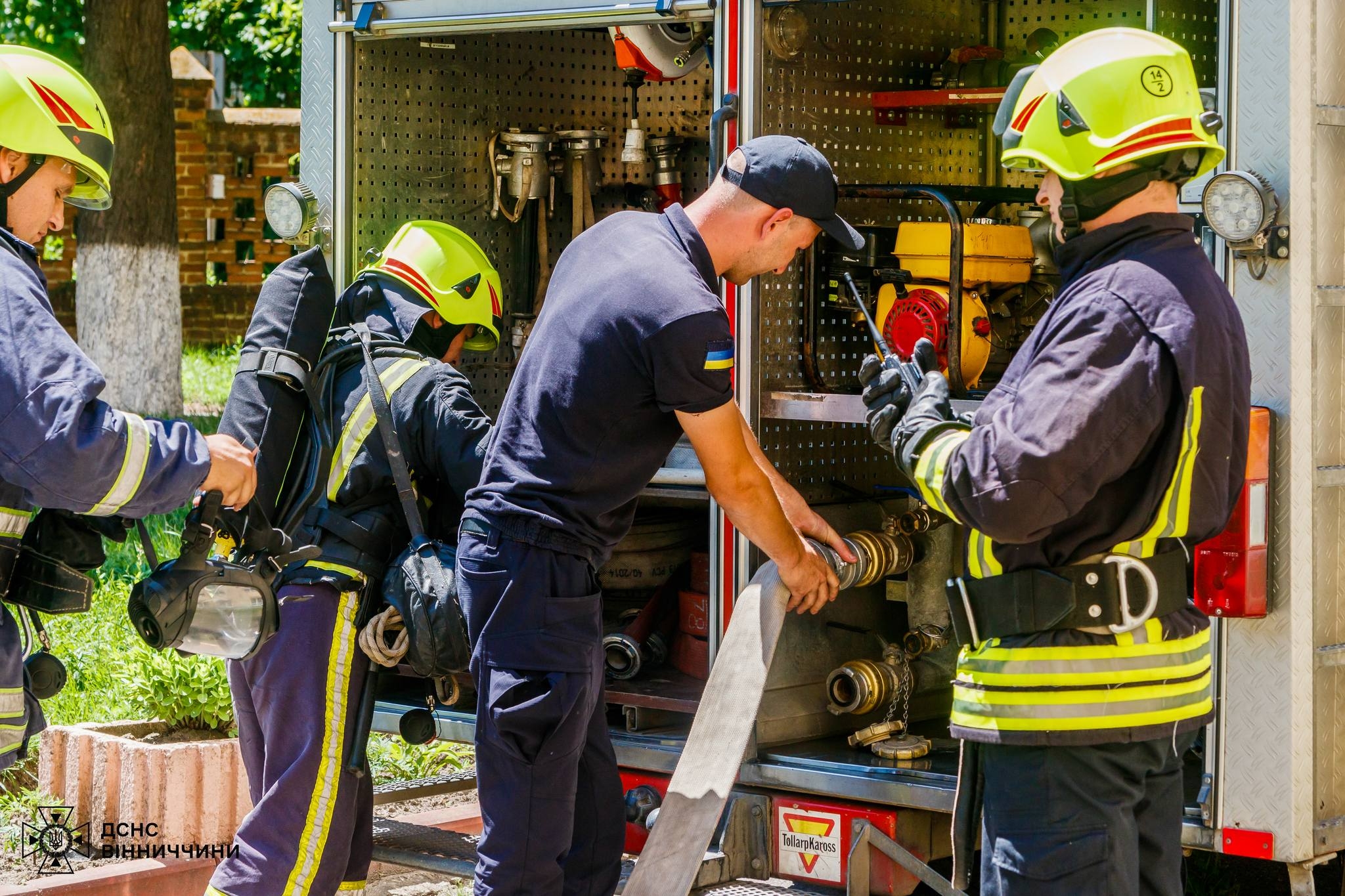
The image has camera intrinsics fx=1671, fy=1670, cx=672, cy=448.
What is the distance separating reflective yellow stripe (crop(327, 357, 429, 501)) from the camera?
13.8 ft

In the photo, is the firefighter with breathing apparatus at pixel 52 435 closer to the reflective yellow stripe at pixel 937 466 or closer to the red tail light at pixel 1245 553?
the reflective yellow stripe at pixel 937 466

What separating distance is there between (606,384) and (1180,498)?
1.24 m

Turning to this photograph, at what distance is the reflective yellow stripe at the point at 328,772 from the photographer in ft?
13.6

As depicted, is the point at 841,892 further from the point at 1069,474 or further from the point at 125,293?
the point at 125,293

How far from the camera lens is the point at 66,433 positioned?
10.4ft

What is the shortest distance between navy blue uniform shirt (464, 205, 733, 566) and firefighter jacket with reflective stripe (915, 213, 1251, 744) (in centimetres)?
64

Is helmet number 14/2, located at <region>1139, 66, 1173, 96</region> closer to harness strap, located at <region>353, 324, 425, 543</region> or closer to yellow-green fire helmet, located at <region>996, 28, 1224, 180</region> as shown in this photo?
yellow-green fire helmet, located at <region>996, 28, 1224, 180</region>

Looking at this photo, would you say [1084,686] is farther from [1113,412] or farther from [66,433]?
[66,433]

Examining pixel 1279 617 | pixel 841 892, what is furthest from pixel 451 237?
pixel 1279 617

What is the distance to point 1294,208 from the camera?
3.57m

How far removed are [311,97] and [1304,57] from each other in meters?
2.90

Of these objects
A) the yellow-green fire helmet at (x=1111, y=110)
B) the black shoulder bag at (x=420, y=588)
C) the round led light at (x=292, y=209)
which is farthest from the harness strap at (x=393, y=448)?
the yellow-green fire helmet at (x=1111, y=110)

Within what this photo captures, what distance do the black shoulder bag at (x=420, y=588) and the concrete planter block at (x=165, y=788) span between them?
1485mm

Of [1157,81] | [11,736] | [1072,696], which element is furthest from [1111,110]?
[11,736]
